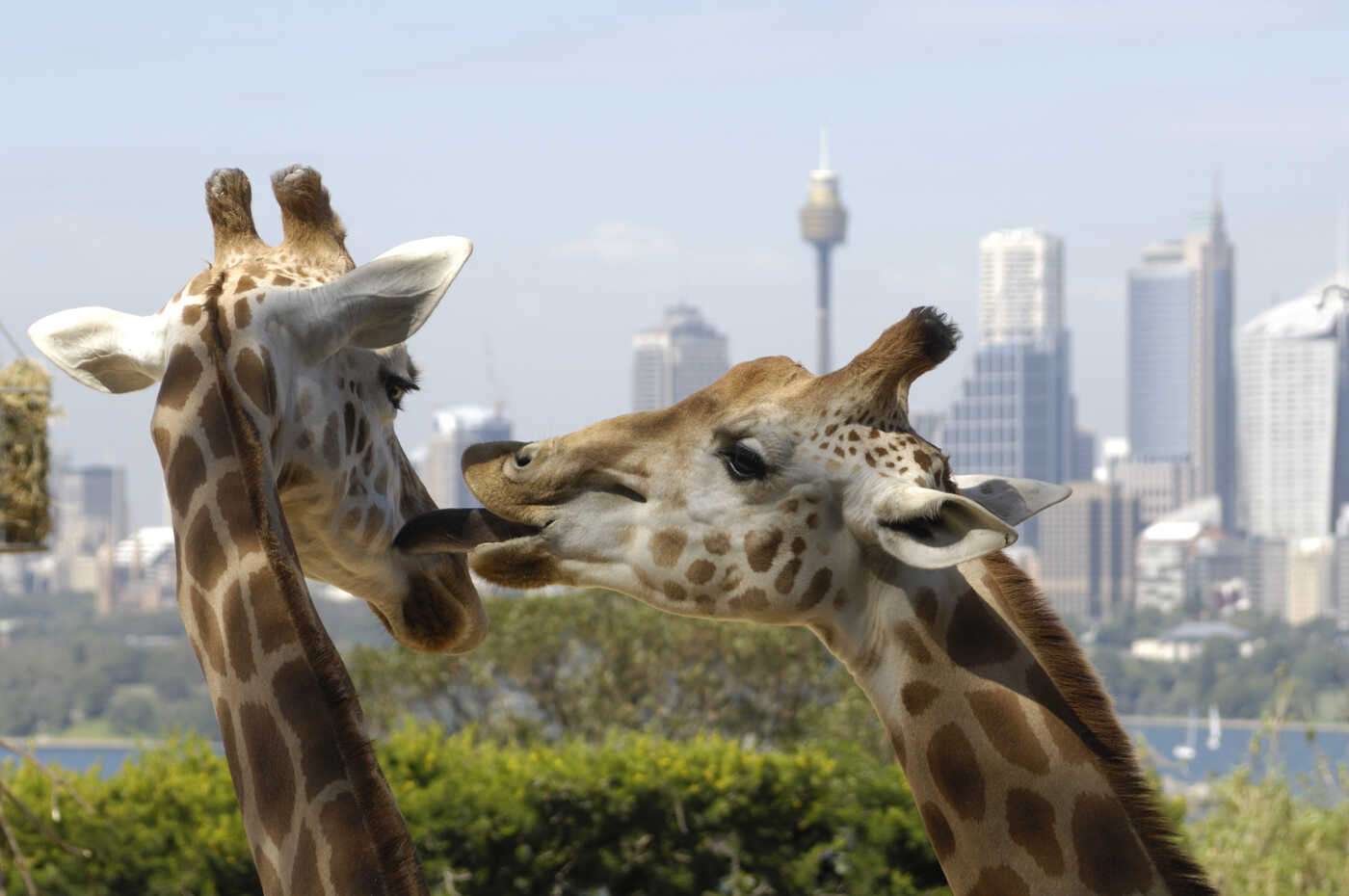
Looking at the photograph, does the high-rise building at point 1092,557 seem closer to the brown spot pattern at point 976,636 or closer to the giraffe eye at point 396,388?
the brown spot pattern at point 976,636

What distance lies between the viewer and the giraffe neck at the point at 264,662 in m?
2.20

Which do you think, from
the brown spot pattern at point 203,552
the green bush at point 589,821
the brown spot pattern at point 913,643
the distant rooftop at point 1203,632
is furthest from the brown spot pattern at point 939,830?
the distant rooftop at point 1203,632

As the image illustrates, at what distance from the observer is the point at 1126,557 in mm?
178500

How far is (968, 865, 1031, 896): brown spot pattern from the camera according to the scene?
2637 mm

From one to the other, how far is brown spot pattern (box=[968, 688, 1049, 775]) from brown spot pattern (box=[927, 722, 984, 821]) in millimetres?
44

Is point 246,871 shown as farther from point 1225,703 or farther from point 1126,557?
point 1126,557

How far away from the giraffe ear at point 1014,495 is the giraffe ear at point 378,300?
95cm

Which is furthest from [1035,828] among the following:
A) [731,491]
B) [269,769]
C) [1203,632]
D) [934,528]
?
[1203,632]

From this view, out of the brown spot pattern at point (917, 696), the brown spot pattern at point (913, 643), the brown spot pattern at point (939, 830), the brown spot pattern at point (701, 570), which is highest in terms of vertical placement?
the brown spot pattern at point (701, 570)

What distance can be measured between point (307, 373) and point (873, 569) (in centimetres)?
99

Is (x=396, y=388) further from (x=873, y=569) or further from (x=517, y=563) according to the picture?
(x=873, y=569)

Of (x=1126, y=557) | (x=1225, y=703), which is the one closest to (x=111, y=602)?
(x=1225, y=703)

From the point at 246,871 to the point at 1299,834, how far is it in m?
5.74

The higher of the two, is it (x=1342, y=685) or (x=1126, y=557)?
(x=1342, y=685)
